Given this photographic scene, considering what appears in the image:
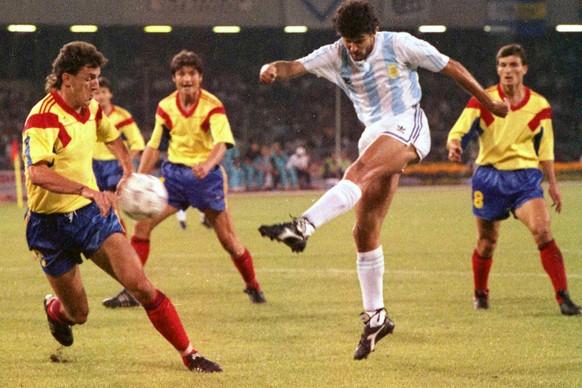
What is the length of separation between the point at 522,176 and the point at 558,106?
94.7 feet

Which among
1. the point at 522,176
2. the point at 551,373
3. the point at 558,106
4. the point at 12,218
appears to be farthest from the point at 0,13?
the point at 551,373

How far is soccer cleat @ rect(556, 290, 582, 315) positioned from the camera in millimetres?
8281

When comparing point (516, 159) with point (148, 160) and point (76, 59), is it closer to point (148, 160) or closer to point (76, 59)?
point (148, 160)

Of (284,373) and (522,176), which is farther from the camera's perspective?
(522,176)

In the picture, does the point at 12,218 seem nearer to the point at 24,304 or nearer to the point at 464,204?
the point at 464,204

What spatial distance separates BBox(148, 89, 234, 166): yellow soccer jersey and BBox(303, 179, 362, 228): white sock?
3.44 m

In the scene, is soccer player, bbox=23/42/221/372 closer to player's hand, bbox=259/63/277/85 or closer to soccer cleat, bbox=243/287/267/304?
player's hand, bbox=259/63/277/85

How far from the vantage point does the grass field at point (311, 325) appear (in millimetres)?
6211

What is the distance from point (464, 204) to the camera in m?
22.5

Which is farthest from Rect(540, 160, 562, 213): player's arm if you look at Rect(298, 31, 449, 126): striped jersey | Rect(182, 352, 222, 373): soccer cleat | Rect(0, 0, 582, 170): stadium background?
Rect(0, 0, 582, 170): stadium background

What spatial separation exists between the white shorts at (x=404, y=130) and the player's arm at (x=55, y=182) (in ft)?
5.50

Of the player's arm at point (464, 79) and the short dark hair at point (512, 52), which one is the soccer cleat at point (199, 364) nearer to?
the player's arm at point (464, 79)

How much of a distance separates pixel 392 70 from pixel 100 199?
77.9 inches

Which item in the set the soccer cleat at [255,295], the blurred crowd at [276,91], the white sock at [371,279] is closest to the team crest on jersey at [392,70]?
the white sock at [371,279]
